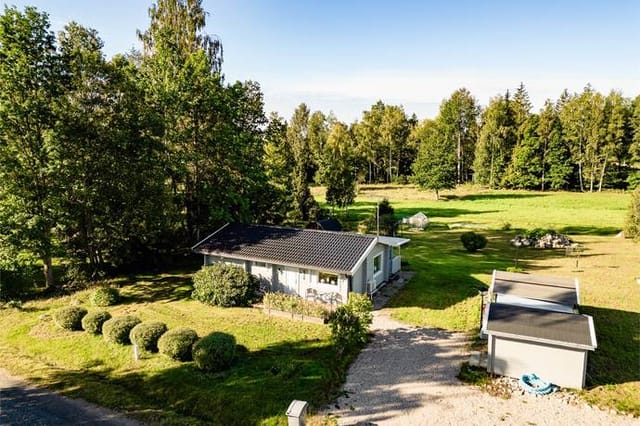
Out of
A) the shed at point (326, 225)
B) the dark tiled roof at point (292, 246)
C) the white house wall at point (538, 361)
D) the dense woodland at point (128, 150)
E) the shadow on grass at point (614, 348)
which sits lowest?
the shadow on grass at point (614, 348)

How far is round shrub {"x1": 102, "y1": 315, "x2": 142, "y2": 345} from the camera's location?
56.2ft

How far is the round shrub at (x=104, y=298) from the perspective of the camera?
72.3 ft

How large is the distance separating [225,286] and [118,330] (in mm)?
5761

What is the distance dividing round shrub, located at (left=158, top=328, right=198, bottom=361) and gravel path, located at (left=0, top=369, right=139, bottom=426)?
9.78 feet

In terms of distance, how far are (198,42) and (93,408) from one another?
2800cm

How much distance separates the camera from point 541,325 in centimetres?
1449

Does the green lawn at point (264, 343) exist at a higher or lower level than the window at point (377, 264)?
lower

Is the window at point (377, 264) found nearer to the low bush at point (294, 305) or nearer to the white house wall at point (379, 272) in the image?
the white house wall at point (379, 272)

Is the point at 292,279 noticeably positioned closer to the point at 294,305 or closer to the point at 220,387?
the point at 294,305

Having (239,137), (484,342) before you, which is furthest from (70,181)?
(484,342)

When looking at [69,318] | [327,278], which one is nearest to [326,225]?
[327,278]

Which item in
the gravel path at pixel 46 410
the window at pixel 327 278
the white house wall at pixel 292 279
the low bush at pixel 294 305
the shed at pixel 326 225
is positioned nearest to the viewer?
the gravel path at pixel 46 410

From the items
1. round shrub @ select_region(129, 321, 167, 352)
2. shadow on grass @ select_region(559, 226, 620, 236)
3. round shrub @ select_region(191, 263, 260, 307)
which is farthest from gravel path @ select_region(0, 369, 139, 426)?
shadow on grass @ select_region(559, 226, 620, 236)

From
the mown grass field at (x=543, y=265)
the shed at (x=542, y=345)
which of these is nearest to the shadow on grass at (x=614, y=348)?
the mown grass field at (x=543, y=265)
